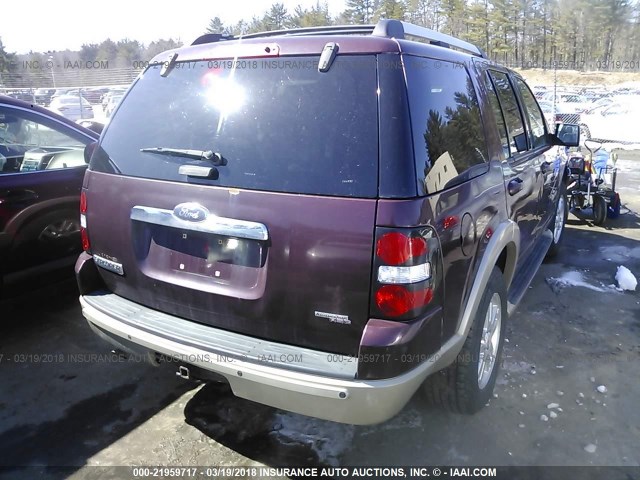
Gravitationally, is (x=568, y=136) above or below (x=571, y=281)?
above

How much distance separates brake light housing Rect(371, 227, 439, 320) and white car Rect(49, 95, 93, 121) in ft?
81.4

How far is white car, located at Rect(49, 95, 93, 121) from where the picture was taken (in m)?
23.5

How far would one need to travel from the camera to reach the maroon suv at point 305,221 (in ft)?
6.50

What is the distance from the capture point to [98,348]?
3771 millimetres

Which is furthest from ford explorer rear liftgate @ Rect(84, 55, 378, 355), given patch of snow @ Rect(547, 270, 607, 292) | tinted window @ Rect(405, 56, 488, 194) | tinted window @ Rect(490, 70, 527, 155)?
patch of snow @ Rect(547, 270, 607, 292)

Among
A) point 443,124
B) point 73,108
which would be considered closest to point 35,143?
point 443,124

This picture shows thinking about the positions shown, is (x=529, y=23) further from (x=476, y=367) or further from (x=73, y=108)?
(x=476, y=367)

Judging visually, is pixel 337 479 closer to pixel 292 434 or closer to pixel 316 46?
pixel 292 434

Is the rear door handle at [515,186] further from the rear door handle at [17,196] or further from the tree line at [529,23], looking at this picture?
the tree line at [529,23]

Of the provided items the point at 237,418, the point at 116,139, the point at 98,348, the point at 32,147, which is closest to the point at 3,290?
the point at 98,348

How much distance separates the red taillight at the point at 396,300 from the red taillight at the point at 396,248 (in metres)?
0.11

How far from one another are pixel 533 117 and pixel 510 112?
0.96 m

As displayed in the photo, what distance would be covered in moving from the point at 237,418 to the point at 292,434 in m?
0.37

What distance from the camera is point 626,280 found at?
476 centimetres
